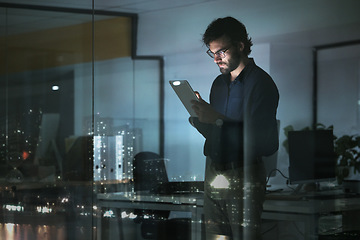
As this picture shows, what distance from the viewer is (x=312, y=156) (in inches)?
120

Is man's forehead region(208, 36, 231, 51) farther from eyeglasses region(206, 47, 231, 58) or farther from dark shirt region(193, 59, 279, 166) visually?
A: dark shirt region(193, 59, 279, 166)

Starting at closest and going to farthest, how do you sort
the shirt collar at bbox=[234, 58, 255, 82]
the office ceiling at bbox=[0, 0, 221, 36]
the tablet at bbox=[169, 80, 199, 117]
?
the shirt collar at bbox=[234, 58, 255, 82] → the tablet at bbox=[169, 80, 199, 117] → the office ceiling at bbox=[0, 0, 221, 36]

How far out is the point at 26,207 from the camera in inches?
155

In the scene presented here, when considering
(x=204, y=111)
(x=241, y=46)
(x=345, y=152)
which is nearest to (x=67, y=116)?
(x=204, y=111)

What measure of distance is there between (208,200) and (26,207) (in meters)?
1.45

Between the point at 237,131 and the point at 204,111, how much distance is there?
0.63 ft

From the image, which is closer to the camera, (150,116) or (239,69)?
(239,69)

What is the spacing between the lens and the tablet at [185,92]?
3061 millimetres

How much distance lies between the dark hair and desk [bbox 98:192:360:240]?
786mm

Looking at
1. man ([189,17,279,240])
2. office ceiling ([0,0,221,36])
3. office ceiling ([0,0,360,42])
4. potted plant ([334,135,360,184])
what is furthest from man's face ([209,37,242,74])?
potted plant ([334,135,360,184])

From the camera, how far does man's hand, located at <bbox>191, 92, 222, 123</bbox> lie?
3000mm

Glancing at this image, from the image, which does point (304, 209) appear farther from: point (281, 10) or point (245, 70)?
point (281, 10)

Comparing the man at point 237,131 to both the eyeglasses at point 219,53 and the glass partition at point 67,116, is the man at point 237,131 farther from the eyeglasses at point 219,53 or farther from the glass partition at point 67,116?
the glass partition at point 67,116

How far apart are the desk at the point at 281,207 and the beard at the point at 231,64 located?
0.64m
